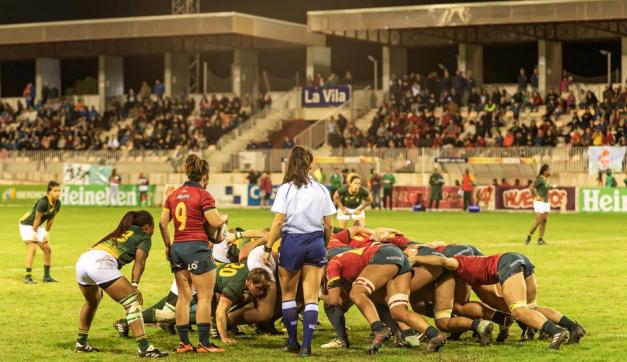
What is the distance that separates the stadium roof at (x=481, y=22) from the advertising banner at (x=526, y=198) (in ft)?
44.4

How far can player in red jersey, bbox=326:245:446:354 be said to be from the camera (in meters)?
12.5

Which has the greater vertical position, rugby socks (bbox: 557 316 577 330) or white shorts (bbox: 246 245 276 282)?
white shorts (bbox: 246 245 276 282)

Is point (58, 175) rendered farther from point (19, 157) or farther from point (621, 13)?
point (621, 13)

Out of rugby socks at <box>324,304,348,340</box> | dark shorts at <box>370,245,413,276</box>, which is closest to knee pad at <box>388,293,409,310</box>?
dark shorts at <box>370,245,413,276</box>

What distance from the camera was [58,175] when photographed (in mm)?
61375

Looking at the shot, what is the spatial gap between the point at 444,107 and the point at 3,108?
1194 inches

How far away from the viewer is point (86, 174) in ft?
191

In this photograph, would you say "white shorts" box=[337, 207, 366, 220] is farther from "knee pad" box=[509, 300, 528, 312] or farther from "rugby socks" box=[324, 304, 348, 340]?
"knee pad" box=[509, 300, 528, 312]

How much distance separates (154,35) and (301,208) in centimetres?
5671

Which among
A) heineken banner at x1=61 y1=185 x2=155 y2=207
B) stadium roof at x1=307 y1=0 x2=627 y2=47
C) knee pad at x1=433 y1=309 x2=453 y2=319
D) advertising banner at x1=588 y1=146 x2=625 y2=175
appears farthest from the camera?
stadium roof at x1=307 y1=0 x2=627 y2=47

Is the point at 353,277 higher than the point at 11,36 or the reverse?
the reverse

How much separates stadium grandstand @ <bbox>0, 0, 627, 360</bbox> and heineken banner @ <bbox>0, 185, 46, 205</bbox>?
0.36ft

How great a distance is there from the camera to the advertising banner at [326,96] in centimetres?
6372

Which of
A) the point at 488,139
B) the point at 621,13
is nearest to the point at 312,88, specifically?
the point at 488,139
